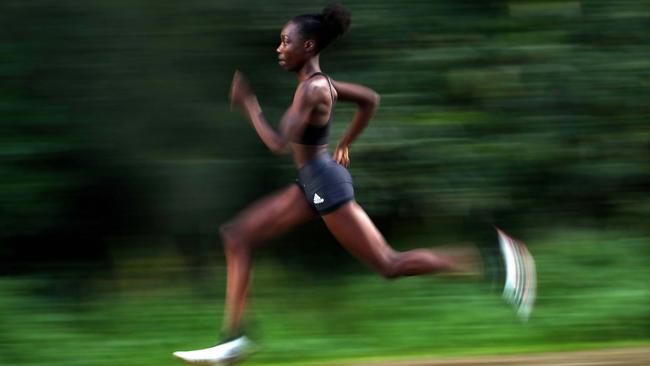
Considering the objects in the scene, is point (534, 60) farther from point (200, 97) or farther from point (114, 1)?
point (114, 1)

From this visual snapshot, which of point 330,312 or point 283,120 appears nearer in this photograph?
point 283,120

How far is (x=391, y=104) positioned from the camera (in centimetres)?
704

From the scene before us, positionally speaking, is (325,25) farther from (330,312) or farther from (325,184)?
(330,312)

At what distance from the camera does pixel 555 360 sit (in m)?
5.60

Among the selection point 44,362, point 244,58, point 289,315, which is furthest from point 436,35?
point 44,362

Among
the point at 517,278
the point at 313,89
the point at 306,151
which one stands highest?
the point at 313,89

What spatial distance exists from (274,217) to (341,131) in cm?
186

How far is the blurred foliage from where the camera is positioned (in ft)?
21.8

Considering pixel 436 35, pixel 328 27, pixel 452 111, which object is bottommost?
pixel 328 27

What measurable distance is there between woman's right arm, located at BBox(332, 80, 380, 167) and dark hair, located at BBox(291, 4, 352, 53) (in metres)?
0.22

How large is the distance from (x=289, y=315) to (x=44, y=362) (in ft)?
5.08

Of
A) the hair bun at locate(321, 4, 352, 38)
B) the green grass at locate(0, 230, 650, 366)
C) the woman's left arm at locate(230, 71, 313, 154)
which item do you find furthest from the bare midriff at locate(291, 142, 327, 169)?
the green grass at locate(0, 230, 650, 366)

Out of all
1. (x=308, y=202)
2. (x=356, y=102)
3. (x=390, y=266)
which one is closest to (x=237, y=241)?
(x=308, y=202)

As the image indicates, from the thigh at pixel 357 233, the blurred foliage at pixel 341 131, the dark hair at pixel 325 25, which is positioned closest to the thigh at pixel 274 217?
the thigh at pixel 357 233
